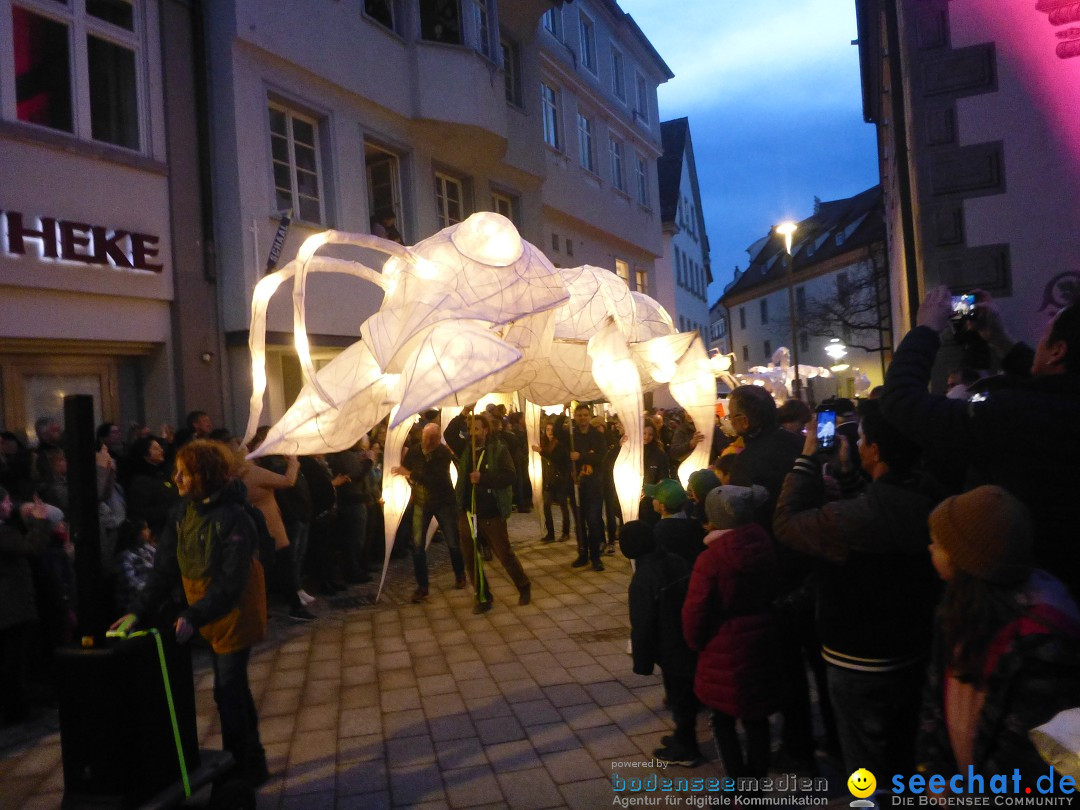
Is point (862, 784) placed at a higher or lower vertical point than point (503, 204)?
lower

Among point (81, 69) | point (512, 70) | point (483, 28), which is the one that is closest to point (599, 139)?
point (512, 70)

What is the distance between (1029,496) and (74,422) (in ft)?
11.1

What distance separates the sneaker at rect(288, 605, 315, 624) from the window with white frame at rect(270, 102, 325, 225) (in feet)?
18.2

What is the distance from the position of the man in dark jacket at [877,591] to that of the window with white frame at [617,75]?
21969mm

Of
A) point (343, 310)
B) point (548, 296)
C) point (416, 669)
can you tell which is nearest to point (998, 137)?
point (548, 296)

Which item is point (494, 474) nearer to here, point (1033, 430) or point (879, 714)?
point (879, 714)

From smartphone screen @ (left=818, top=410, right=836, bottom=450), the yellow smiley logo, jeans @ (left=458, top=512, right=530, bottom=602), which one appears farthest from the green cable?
jeans @ (left=458, top=512, right=530, bottom=602)

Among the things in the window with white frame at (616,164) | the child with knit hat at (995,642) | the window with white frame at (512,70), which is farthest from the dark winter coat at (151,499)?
the window with white frame at (616,164)

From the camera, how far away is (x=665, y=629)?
416 centimetres

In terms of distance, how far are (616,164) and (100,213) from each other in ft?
53.2

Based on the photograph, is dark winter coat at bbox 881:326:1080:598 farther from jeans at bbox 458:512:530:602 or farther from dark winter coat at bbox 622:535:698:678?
jeans at bbox 458:512:530:602

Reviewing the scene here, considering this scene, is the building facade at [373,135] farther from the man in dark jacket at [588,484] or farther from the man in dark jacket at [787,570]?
the man in dark jacket at [787,570]

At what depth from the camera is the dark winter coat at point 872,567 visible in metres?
2.84

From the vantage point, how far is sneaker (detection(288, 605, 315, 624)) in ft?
24.2
